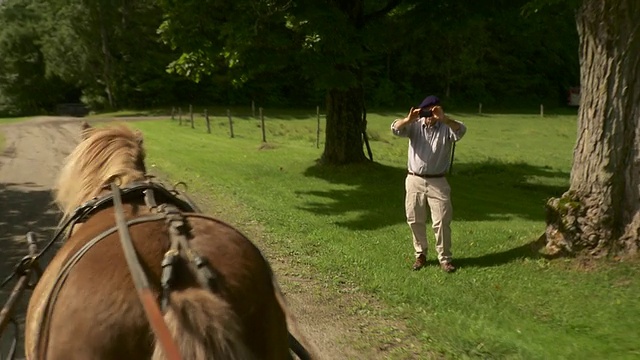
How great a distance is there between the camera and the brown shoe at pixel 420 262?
7374 mm

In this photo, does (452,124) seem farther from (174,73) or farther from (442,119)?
(174,73)

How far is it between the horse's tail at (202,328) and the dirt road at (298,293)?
10.5 ft

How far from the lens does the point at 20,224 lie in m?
9.87

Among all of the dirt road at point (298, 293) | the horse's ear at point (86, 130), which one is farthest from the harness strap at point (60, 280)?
the dirt road at point (298, 293)

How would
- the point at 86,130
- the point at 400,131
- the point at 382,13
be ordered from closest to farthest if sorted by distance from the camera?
the point at 86,130
the point at 400,131
the point at 382,13

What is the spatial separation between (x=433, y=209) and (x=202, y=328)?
215 inches

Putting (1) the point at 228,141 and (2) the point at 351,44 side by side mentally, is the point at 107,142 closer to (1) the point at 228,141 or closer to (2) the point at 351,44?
(2) the point at 351,44

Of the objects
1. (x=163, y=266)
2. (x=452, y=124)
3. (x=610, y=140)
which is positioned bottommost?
(x=163, y=266)

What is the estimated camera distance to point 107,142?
11.5 feet

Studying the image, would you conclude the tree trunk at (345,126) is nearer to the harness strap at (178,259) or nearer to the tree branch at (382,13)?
the tree branch at (382,13)

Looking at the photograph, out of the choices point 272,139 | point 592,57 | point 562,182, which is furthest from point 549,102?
point 592,57

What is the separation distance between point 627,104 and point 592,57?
69 centimetres

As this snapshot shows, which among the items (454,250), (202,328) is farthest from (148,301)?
(454,250)

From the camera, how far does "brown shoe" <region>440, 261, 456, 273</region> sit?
713 centimetres
